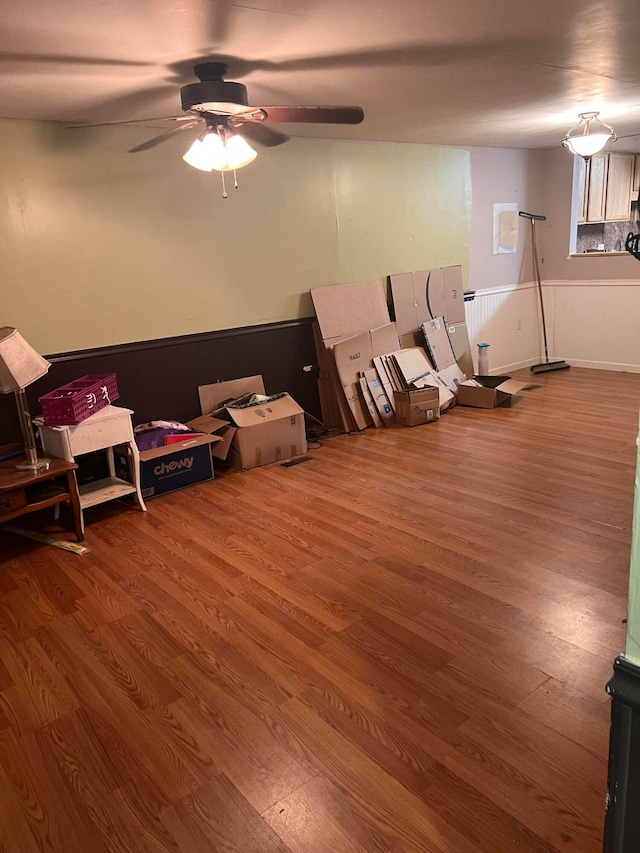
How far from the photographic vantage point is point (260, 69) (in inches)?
107

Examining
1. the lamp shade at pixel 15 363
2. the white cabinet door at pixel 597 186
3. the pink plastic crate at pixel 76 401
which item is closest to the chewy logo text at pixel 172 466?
the pink plastic crate at pixel 76 401

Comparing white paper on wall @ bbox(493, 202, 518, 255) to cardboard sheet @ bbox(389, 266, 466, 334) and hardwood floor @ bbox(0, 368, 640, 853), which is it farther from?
hardwood floor @ bbox(0, 368, 640, 853)

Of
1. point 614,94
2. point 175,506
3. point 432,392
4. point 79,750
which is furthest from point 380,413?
point 79,750

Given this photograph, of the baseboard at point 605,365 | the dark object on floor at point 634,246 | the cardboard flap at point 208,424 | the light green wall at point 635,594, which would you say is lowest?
the baseboard at point 605,365

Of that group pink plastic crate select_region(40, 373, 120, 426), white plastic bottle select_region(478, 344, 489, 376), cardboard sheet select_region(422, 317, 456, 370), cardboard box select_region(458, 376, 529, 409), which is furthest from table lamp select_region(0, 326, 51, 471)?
white plastic bottle select_region(478, 344, 489, 376)

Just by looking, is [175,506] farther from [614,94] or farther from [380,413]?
[614,94]

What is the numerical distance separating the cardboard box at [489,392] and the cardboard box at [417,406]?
508mm

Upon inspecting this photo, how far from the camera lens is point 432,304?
573 centimetres

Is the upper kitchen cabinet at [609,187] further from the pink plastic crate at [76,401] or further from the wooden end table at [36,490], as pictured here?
the wooden end table at [36,490]

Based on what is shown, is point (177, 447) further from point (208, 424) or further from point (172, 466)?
point (208, 424)

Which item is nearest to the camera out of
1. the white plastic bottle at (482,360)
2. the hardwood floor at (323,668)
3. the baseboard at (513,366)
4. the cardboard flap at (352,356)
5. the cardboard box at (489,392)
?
the hardwood floor at (323,668)

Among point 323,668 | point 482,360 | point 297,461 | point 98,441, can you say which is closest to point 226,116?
point 98,441

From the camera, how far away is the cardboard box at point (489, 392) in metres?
5.35

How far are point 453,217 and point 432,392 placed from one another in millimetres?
1964
